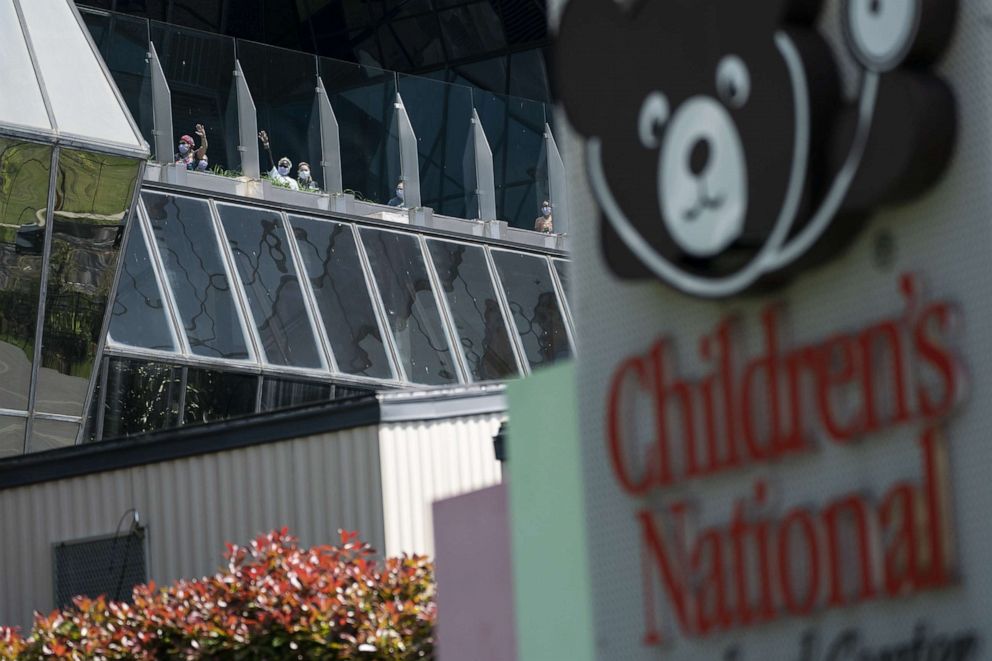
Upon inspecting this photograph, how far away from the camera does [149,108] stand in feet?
97.2

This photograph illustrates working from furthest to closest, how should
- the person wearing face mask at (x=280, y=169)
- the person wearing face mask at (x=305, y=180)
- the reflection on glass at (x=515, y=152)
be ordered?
the reflection on glass at (x=515, y=152), the person wearing face mask at (x=305, y=180), the person wearing face mask at (x=280, y=169)

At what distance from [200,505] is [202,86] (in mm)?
13914

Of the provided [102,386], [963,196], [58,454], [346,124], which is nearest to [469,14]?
[346,124]

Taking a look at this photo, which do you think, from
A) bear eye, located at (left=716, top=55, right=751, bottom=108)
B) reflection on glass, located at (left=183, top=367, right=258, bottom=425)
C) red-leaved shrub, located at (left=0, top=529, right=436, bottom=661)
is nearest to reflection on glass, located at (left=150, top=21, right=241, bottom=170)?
reflection on glass, located at (left=183, top=367, right=258, bottom=425)

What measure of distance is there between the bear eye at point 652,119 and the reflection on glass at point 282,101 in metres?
23.9

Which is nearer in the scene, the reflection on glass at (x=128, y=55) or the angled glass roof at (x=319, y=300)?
the angled glass roof at (x=319, y=300)

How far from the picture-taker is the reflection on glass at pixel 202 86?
99.5ft

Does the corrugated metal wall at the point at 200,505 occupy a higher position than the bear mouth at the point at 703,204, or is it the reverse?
the corrugated metal wall at the point at 200,505

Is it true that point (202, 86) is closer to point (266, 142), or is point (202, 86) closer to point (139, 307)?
point (266, 142)

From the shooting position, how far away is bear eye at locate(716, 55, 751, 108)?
743 centimetres

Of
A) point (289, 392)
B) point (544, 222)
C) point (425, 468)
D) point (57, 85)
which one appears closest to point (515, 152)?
point (544, 222)

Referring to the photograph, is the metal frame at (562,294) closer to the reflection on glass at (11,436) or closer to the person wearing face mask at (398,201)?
the person wearing face mask at (398,201)

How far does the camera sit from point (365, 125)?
1337 inches

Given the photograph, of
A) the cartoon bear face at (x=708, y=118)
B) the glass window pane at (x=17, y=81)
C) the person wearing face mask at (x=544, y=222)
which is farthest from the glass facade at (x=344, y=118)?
the cartoon bear face at (x=708, y=118)
